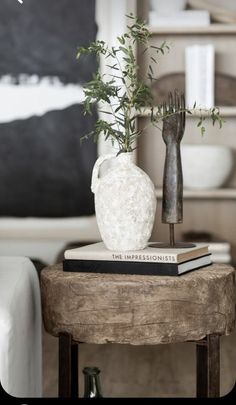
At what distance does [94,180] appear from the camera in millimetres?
1757

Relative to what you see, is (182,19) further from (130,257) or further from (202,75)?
(130,257)

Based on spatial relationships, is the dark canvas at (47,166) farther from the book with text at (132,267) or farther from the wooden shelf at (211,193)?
the book with text at (132,267)

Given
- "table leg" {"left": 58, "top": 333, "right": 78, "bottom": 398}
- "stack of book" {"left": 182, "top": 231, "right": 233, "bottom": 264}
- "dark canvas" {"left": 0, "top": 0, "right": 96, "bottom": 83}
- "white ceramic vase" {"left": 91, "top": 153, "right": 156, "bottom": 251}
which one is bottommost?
"stack of book" {"left": 182, "top": 231, "right": 233, "bottom": 264}

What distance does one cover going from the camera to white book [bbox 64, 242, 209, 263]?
1595 mm

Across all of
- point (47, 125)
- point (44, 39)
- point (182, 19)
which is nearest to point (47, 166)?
point (47, 125)

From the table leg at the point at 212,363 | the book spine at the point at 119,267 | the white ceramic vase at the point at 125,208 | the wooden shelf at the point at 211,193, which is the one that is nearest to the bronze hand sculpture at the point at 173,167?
the white ceramic vase at the point at 125,208

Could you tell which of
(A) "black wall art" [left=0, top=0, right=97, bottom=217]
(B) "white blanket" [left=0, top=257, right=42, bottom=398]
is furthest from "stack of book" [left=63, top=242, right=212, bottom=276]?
(A) "black wall art" [left=0, top=0, right=97, bottom=217]

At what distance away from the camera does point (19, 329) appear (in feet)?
4.58

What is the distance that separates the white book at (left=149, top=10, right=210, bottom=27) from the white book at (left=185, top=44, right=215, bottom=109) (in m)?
0.12

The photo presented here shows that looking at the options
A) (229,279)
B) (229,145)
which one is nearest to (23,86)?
(229,145)

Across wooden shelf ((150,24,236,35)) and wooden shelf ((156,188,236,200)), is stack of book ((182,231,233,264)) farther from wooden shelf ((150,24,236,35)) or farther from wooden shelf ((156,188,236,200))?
wooden shelf ((150,24,236,35))

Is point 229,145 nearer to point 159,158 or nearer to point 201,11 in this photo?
point 159,158

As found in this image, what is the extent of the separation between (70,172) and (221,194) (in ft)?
2.53

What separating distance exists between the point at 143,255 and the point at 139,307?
124 mm
